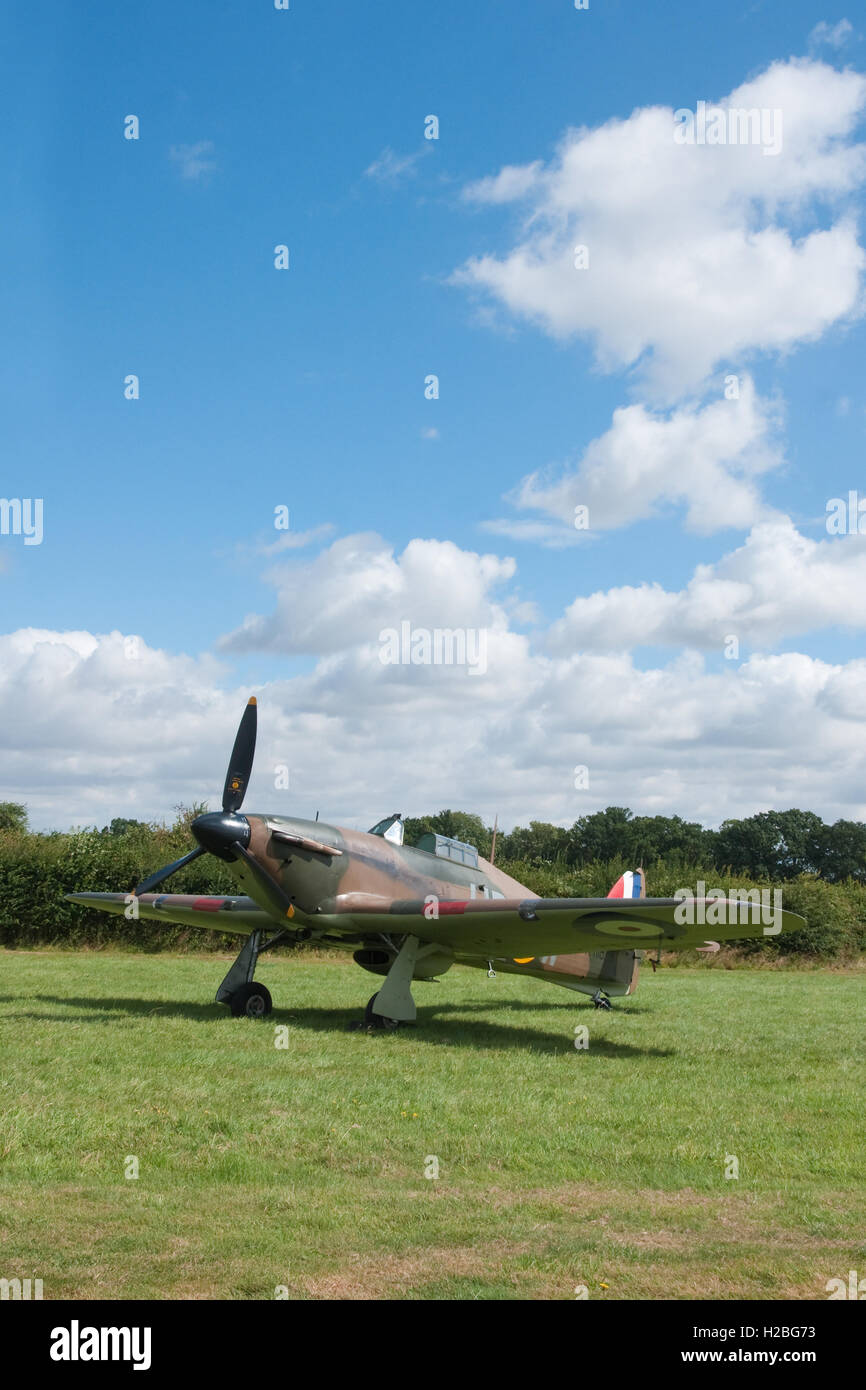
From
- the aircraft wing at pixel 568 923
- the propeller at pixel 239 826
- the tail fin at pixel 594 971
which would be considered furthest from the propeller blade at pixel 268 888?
the tail fin at pixel 594 971

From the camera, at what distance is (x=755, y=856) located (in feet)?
273

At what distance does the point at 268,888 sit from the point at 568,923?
158 inches

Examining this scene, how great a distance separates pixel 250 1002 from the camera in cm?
1473

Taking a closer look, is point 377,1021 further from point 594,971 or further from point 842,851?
point 842,851

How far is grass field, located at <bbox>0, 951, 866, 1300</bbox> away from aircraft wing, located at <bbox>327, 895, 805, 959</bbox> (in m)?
1.30

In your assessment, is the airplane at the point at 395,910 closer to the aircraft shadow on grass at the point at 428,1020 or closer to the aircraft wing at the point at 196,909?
the aircraft wing at the point at 196,909

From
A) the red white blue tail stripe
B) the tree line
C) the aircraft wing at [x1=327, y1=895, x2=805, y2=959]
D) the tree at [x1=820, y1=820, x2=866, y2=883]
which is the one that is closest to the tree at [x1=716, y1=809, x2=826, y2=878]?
the tree at [x1=820, y1=820, x2=866, y2=883]

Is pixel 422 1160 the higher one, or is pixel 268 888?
pixel 268 888

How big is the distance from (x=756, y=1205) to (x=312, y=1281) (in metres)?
3.02

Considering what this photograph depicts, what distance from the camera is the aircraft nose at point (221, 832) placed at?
1277cm

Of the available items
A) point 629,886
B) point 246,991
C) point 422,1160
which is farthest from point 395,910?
point 629,886
